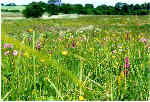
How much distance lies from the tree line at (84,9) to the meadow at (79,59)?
41 millimetres

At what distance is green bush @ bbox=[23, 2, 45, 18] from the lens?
6.12ft

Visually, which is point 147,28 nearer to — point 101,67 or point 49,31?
point 101,67

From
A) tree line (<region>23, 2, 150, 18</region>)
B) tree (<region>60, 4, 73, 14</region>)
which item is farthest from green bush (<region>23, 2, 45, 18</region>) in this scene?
tree (<region>60, 4, 73, 14</region>)

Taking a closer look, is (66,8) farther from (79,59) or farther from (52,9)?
(79,59)

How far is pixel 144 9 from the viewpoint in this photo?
1916mm

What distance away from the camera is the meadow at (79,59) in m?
1.72

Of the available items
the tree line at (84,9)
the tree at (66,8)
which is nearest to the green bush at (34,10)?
the tree line at (84,9)

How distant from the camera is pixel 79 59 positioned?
1931 millimetres

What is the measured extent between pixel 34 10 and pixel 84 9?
34 cm

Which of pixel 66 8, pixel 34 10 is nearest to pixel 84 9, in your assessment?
pixel 66 8

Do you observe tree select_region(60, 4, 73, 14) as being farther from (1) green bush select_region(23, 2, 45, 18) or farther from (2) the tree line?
(1) green bush select_region(23, 2, 45, 18)

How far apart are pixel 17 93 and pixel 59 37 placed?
0.55 metres

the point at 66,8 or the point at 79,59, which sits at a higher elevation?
the point at 66,8

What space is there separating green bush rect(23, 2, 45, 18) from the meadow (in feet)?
0.12
